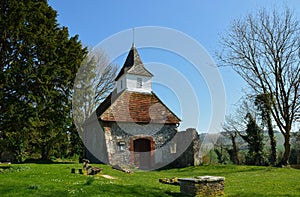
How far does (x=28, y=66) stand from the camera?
15.0 m

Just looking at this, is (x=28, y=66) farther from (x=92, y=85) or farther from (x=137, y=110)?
(x=92, y=85)

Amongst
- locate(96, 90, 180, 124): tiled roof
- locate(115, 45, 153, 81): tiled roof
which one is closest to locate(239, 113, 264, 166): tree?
locate(96, 90, 180, 124): tiled roof

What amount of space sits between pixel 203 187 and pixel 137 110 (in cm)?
1407

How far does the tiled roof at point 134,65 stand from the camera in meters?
24.7

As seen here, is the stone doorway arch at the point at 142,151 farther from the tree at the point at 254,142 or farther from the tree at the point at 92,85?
the tree at the point at 254,142

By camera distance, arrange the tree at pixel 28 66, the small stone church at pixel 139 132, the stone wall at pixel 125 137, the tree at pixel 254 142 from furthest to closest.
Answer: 1. the tree at pixel 254 142
2. the small stone church at pixel 139 132
3. the stone wall at pixel 125 137
4. the tree at pixel 28 66

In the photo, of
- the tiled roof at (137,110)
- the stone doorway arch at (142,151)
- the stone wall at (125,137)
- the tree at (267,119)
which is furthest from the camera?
the tree at (267,119)

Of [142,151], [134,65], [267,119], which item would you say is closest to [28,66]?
[142,151]

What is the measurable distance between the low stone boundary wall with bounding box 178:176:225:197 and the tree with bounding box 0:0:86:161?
9.88 meters

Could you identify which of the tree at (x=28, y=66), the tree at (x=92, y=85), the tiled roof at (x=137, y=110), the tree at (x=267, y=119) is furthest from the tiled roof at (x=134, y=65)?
the tree at (x=267, y=119)

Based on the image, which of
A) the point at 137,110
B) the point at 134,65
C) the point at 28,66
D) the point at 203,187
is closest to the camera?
the point at 203,187

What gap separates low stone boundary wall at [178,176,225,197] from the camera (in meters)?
8.70

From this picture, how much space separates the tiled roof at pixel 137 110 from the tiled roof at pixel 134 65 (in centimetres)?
192

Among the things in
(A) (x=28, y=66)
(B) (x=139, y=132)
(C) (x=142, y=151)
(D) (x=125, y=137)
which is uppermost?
(A) (x=28, y=66)
